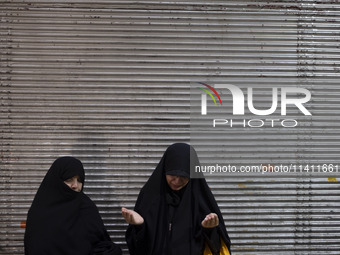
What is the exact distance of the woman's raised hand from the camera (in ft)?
9.69

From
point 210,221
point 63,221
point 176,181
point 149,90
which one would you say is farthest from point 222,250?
point 149,90

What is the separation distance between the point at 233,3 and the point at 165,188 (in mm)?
1993

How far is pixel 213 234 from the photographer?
121 inches

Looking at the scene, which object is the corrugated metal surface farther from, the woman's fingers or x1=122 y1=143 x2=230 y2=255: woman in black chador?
the woman's fingers

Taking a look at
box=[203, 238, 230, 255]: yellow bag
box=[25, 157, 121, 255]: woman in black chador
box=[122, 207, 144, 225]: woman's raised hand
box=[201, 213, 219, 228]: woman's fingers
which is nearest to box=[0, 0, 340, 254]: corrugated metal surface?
box=[25, 157, 121, 255]: woman in black chador

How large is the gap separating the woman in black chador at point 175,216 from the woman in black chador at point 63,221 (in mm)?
298

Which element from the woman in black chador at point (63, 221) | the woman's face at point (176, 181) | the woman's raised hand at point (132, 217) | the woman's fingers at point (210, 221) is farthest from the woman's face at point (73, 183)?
the woman's fingers at point (210, 221)

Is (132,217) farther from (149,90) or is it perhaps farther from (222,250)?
(149,90)

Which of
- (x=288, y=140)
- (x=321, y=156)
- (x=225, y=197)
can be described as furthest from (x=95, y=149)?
(x=321, y=156)

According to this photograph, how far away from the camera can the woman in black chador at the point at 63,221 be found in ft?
9.98

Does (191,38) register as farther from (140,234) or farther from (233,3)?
(140,234)

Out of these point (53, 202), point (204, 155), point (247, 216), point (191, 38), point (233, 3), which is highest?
point (233, 3)

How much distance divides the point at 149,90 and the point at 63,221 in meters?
1.50

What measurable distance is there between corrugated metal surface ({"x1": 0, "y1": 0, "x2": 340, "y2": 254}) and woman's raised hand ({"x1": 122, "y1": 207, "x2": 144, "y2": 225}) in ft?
3.00
